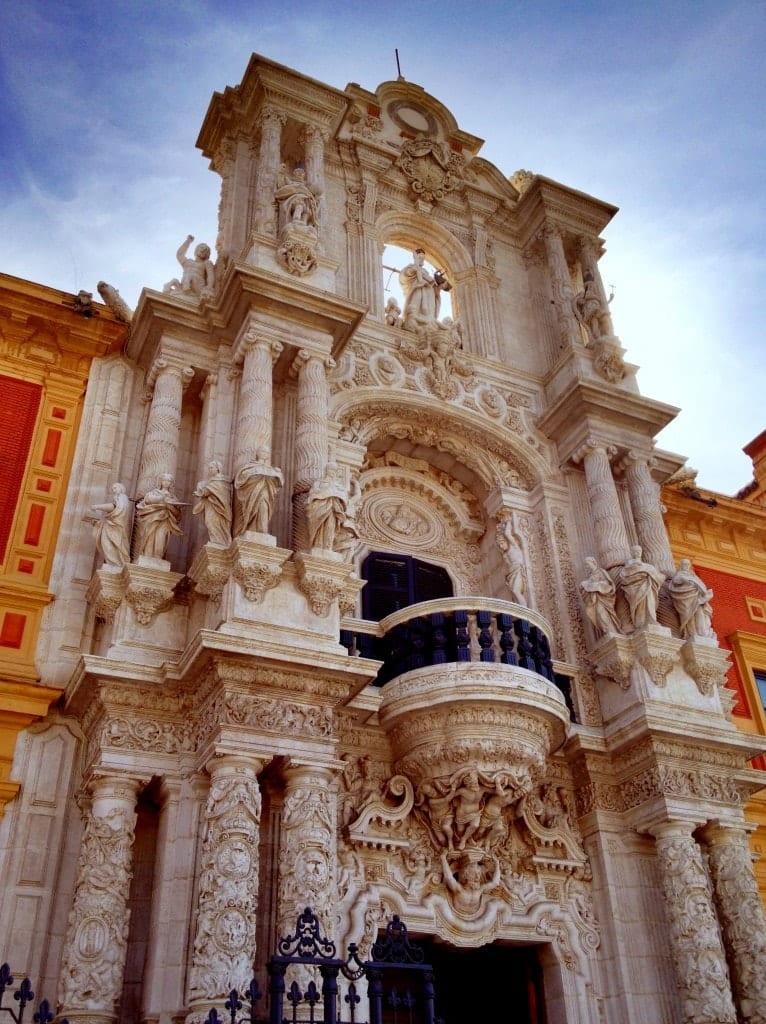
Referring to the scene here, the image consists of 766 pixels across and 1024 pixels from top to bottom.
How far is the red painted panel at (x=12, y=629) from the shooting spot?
11141 mm

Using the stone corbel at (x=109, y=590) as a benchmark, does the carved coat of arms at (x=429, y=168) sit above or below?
above

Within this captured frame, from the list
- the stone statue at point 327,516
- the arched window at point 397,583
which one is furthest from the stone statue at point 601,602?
the stone statue at point 327,516

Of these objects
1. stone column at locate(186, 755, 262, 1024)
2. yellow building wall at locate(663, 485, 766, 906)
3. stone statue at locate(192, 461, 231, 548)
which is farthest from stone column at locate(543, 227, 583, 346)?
stone column at locate(186, 755, 262, 1024)

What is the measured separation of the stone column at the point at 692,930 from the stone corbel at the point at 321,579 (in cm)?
469

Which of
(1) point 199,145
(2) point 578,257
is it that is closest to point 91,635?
(1) point 199,145

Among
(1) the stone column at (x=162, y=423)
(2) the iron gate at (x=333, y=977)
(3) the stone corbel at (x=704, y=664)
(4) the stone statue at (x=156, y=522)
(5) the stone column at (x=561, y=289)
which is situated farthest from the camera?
(5) the stone column at (x=561, y=289)

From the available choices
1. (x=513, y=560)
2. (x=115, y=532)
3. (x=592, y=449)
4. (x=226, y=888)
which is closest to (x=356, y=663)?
(x=226, y=888)

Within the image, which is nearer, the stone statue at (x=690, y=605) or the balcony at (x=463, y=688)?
the balcony at (x=463, y=688)

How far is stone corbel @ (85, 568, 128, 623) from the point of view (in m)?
10.7

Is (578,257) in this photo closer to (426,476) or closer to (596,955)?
(426,476)

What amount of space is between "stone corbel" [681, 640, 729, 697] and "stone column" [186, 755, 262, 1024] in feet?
19.8

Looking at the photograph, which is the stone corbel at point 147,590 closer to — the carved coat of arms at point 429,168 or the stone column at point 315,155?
the stone column at point 315,155

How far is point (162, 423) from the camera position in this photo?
1237 cm

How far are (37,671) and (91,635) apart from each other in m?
0.69
